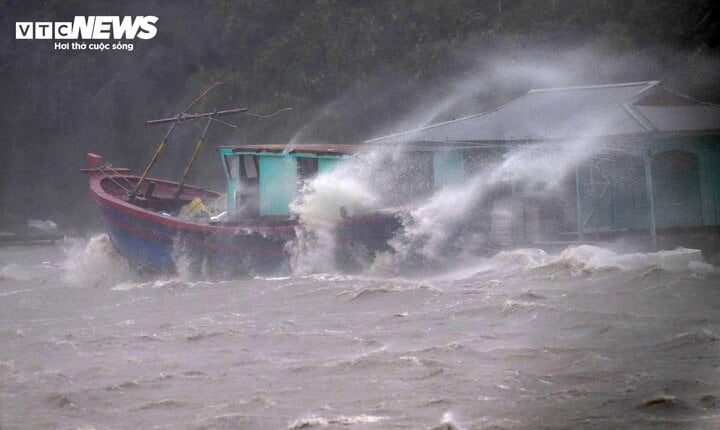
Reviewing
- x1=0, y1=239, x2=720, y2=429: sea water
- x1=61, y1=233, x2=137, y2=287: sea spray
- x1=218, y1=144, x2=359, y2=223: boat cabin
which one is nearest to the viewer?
x1=0, y1=239, x2=720, y2=429: sea water

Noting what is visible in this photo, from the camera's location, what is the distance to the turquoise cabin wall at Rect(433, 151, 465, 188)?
1975 cm

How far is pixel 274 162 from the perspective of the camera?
64.0ft

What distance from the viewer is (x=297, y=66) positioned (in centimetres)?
3644

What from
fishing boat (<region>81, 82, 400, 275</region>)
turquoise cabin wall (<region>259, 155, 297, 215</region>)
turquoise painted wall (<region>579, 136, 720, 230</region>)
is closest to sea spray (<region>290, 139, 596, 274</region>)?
fishing boat (<region>81, 82, 400, 275</region>)

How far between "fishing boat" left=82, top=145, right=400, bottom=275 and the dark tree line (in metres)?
9.90

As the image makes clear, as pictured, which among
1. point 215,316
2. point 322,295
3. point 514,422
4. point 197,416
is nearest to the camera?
point 514,422

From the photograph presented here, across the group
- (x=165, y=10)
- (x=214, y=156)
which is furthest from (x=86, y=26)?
(x=214, y=156)

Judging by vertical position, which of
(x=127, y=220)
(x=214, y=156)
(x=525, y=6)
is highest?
(x=525, y=6)

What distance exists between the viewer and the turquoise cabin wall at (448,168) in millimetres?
19750

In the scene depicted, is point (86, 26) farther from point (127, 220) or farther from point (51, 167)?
point (127, 220)

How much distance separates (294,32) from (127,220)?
18.8 metres

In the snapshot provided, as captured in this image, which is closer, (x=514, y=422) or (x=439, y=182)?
(x=514, y=422)

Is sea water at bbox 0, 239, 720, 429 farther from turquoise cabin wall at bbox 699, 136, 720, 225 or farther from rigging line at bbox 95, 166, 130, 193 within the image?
rigging line at bbox 95, 166, 130, 193

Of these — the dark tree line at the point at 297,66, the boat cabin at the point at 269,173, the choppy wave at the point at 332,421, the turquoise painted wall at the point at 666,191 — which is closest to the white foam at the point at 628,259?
the turquoise painted wall at the point at 666,191
